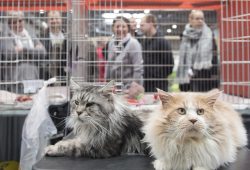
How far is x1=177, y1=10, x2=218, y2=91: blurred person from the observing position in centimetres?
294

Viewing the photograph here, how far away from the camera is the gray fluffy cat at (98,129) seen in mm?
1396

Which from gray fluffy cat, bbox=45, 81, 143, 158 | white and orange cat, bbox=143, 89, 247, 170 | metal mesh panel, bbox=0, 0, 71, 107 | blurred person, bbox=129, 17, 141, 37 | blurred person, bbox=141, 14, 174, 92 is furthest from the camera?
blurred person, bbox=141, 14, 174, 92

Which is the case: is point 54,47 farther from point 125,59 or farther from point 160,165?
point 160,165

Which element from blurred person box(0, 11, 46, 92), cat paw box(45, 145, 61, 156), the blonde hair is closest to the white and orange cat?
cat paw box(45, 145, 61, 156)

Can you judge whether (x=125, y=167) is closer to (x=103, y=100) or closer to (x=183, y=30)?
(x=103, y=100)

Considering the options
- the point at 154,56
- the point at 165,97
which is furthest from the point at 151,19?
the point at 165,97

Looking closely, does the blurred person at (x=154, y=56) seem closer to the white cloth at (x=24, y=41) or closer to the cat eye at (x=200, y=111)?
the white cloth at (x=24, y=41)

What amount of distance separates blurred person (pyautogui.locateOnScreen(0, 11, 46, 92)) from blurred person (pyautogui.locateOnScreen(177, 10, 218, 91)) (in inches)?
49.0

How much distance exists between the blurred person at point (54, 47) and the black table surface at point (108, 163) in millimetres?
1153

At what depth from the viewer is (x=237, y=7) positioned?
236cm

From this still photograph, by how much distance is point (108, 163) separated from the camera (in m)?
1.31

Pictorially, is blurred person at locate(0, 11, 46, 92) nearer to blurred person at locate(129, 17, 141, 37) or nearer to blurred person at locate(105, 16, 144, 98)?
blurred person at locate(105, 16, 144, 98)

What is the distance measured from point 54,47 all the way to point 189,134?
1610 millimetres

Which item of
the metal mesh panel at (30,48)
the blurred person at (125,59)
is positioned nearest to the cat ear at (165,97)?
the blurred person at (125,59)
